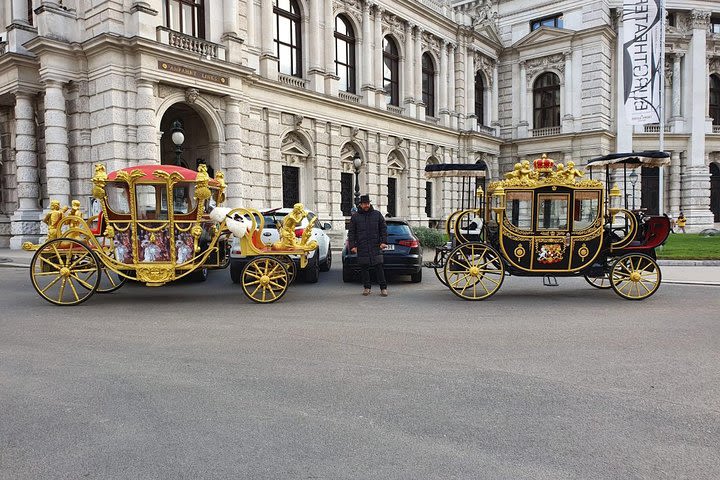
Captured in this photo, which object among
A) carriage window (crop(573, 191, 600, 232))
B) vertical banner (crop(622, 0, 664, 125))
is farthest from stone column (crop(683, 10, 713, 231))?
carriage window (crop(573, 191, 600, 232))

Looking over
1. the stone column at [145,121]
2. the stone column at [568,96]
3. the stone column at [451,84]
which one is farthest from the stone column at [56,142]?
the stone column at [568,96]

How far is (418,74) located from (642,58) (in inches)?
489

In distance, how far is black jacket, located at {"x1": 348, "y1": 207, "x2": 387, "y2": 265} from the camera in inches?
397

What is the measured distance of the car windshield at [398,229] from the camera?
38.8 feet

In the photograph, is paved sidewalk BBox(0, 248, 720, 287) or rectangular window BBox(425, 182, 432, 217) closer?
paved sidewalk BBox(0, 248, 720, 287)

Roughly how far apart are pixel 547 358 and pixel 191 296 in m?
6.79

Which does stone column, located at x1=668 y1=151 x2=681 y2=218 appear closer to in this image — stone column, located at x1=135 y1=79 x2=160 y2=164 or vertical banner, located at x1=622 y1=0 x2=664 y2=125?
vertical banner, located at x1=622 y1=0 x2=664 y2=125

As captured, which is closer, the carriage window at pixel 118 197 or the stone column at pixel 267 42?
the carriage window at pixel 118 197

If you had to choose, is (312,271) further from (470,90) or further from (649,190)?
(649,190)

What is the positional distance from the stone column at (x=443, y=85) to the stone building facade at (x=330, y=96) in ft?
0.32

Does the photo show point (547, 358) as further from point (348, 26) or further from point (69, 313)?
point (348, 26)

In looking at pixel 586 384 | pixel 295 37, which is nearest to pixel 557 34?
pixel 295 37

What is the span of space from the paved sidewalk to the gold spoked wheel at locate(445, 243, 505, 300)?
16.2ft

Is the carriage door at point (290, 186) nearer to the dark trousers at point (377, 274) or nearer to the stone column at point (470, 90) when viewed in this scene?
the dark trousers at point (377, 274)
